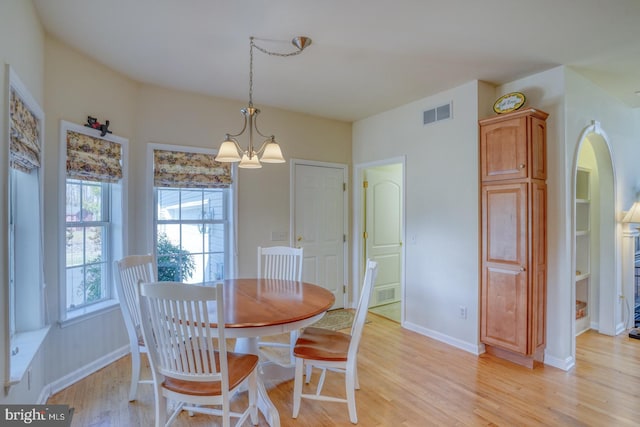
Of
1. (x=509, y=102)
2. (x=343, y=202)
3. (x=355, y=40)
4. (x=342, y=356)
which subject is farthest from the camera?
(x=343, y=202)

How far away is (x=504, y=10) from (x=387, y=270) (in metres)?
3.58

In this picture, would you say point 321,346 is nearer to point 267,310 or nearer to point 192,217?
point 267,310

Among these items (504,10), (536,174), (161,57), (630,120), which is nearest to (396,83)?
(504,10)

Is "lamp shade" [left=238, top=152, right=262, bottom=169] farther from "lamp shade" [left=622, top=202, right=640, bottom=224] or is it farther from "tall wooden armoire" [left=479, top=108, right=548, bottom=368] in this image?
"lamp shade" [left=622, top=202, right=640, bottom=224]

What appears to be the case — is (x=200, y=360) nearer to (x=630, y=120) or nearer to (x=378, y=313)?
(x=378, y=313)

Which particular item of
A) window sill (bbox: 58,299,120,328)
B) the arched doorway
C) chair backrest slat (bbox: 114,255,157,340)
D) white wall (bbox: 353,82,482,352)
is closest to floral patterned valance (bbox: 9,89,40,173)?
chair backrest slat (bbox: 114,255,157,340)

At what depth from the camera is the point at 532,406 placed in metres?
2.32

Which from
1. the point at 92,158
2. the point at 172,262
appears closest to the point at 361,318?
the point at 172,262

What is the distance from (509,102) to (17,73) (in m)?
3.68

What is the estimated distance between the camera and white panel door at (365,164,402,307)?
475cm

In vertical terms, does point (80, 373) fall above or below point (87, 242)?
below

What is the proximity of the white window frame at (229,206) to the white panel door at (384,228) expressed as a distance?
187 cm

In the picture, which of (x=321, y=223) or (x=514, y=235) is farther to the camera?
(x=321, y=223)

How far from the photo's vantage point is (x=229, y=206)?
3.86 metres
